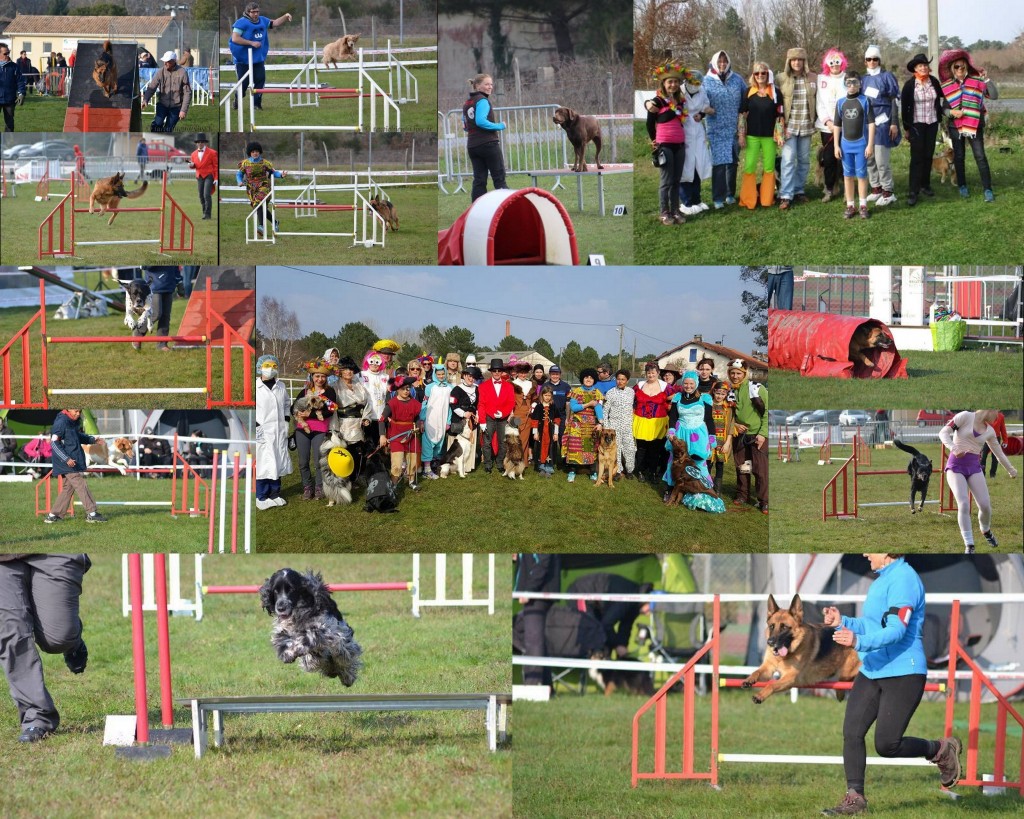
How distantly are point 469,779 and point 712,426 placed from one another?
8.11 feet

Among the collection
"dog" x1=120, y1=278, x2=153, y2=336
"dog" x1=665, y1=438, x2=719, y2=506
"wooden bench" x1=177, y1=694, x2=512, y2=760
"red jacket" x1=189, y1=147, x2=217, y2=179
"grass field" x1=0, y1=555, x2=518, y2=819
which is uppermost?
"red jacket" x1=189, y1=147, x2=217, y2=179

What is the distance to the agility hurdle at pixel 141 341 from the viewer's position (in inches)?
311

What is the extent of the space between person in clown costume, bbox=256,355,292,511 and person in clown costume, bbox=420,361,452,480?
2.54 feet

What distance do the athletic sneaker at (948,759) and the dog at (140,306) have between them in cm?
486

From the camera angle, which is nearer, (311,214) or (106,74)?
(106,74)

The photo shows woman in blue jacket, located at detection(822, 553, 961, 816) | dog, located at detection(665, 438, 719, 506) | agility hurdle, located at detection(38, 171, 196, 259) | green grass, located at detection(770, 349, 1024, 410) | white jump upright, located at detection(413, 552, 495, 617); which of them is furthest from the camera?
white jump upright, located at detection(413, 552, 495, 617)

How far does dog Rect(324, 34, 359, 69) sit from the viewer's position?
8.12 m

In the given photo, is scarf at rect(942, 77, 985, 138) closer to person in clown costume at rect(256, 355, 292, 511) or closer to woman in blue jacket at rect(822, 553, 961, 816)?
woman in blue jacket at rect(822, 553, 961, 816)

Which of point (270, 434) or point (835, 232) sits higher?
point (835, 232)

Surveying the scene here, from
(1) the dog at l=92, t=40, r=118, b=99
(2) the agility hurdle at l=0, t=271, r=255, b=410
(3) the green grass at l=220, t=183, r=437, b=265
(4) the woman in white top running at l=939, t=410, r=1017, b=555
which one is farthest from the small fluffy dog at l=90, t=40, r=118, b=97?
(4) the woman in white top running at l=939, t=410, r=1017, b=555

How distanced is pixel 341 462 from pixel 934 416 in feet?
11.4

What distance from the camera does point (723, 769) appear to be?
26.2 ft

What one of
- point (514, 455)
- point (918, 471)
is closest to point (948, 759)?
point (918, 471)

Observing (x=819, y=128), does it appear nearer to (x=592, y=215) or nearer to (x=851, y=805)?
(x=592, y=215)
